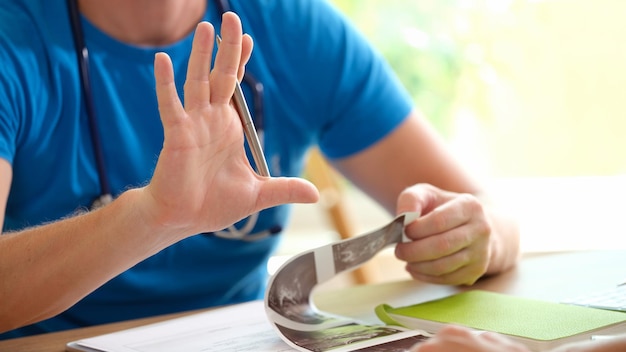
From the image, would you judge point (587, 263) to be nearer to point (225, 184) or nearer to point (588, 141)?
point (225, 184)

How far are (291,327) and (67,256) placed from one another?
0.25m

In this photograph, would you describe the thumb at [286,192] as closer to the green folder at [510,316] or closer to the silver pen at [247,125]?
the silver pen at [247,125]

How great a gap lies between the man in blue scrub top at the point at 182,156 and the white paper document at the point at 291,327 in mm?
71

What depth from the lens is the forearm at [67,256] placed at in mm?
850

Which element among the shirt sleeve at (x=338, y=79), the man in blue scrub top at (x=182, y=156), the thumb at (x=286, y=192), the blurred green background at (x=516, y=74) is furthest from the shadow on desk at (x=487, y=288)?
the blurred green background at (x=516, y=74)

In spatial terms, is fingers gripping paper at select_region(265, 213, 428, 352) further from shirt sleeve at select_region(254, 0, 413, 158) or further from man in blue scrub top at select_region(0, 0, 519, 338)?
shirt sleeve at select_region(254, 0, 413, 158)

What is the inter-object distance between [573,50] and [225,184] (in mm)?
2144

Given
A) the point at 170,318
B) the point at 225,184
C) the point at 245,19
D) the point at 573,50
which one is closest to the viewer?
the point at 225,184

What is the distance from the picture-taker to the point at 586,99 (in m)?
2.74

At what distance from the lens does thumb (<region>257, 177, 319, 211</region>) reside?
85 centimetres

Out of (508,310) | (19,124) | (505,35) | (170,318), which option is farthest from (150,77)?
(505,35)

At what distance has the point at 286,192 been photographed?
85 cm

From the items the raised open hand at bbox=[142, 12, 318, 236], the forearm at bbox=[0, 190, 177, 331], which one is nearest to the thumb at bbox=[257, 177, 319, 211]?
the raised open hand at bbox=[142, 12, 318, 236]

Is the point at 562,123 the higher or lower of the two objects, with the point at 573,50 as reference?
lower
